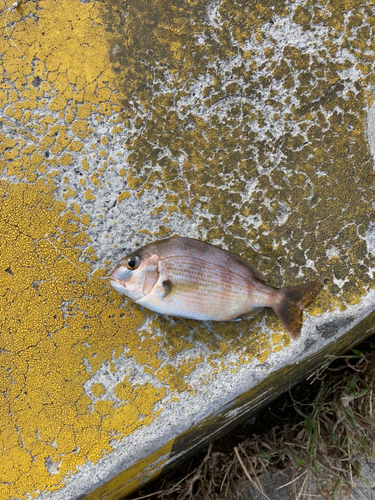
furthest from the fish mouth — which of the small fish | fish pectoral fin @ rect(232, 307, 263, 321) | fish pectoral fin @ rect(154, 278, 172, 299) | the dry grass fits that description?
the dry grass

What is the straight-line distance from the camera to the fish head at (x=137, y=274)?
153 centimetres

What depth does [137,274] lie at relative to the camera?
153 cm

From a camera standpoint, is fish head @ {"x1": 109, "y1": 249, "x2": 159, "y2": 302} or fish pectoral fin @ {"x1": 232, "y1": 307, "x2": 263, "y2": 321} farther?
fish pectoral fin @ {"x1": 232, "y1": 307, "x2": 263, "y2": 321}

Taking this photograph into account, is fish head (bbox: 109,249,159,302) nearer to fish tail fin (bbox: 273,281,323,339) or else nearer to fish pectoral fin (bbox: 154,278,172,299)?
fish pectoral fin (bbox: 154,278,172,299)

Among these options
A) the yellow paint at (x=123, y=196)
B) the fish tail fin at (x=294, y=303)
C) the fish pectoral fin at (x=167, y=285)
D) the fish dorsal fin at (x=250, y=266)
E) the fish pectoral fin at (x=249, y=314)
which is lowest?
the fish tail fin at (x=294, y=303)

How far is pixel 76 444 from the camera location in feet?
5.37

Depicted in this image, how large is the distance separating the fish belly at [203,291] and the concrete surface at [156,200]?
0.40 feet

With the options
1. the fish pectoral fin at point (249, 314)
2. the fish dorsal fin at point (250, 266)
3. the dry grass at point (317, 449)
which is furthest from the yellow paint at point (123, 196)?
the dry grass at point (317, 449)

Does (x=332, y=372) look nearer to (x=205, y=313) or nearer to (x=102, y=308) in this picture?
(x=205, y=313)

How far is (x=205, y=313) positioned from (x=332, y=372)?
1.00 m

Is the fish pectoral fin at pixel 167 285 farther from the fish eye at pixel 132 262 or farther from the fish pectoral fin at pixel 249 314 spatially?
the fish pectoral fin at pixel 249 314

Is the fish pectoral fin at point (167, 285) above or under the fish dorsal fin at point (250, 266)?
above

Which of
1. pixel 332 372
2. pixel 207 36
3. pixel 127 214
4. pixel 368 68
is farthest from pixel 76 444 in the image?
pixel 368 68

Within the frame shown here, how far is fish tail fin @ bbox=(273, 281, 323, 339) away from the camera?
1.64m
